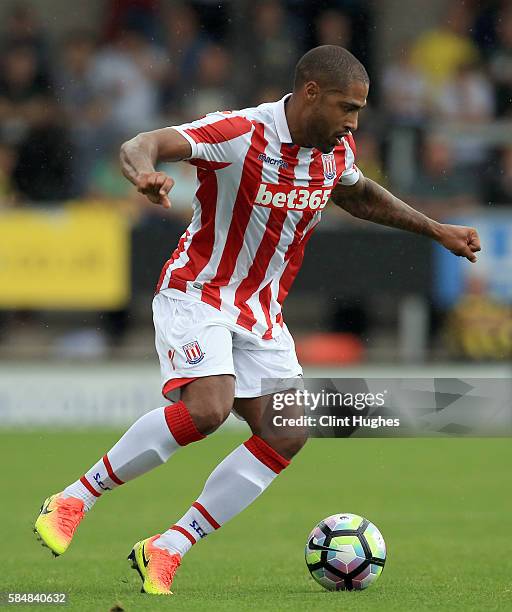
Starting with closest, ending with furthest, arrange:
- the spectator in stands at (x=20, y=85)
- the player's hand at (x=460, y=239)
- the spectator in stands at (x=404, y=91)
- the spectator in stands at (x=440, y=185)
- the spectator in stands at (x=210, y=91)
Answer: the player's hand at (x=460, y=239), the spectator in stands at (x=440, y=185), the spectator in stands at (x=20, y=85), the spectator in stands at (x=404, y=91), the spectator in stands at (x=210, y=91)

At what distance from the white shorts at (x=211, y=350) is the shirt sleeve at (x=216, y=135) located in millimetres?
626

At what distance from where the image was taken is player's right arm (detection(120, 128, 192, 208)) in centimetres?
471

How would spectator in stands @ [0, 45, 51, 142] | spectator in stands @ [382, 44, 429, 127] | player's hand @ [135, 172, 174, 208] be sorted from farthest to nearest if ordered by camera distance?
spectator in stands @ [382, 44, 429, 127]
spectator in stands @ [0, 45, 51, 142]
player's hand @ [135, 172, 174, 208]

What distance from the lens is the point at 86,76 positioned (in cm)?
1470

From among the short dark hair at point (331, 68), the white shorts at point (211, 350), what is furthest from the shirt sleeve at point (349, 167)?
the white shorts at point (211, 350)

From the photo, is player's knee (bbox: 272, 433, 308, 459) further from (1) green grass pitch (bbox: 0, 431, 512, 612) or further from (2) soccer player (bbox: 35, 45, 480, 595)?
(1) green grass pitch (bbox: 0, 431, 512, 612)

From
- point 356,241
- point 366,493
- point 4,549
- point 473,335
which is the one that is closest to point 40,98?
point 356,241

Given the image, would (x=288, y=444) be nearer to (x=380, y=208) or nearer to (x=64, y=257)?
(x=380, y=208)

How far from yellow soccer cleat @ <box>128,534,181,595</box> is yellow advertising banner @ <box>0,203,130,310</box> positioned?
780 cm

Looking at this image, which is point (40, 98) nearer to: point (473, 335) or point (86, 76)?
point (86, 76)

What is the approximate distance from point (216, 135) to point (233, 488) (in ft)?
4.78

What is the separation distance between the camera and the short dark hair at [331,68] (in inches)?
219

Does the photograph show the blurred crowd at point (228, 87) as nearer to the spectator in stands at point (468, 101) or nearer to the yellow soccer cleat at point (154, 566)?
the spectator in stands at point (468, 101)

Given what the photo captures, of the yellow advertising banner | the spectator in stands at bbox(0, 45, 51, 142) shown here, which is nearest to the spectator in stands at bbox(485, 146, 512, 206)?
the yellow advertising banner
